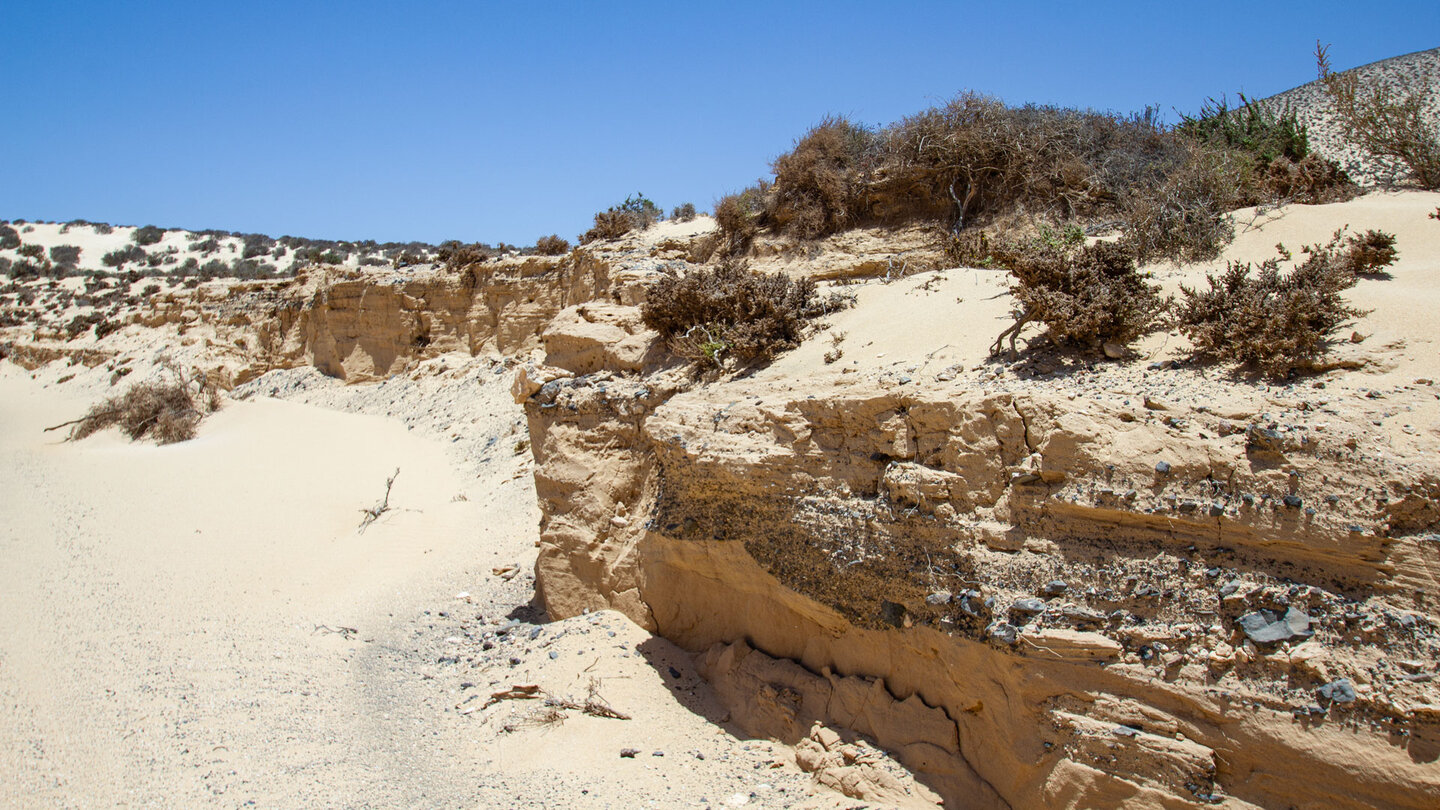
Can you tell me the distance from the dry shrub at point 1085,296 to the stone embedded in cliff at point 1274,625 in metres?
1.95

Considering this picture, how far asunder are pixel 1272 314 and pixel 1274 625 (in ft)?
5.65

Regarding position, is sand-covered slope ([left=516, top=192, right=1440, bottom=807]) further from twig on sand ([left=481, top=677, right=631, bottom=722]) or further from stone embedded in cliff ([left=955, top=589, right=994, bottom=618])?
twig on sand ([left=481, top=677, right=631, bottom=722])

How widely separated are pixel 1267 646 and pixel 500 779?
4473mm

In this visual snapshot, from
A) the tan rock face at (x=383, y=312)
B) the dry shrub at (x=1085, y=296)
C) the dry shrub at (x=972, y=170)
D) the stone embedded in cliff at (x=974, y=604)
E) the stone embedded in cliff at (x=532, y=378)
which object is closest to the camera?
the stone embedded in cliff at (x=974, y=604)

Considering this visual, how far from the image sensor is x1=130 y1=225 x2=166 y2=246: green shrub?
41656mm

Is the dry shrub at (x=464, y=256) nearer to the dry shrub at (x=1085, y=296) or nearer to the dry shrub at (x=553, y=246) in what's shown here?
the dry shrub at (x=553, y=246)

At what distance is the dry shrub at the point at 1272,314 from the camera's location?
414cm

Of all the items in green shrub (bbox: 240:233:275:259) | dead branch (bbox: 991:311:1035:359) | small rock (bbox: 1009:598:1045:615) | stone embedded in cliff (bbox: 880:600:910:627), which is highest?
green shrub (bbox: 240:233:275:259)

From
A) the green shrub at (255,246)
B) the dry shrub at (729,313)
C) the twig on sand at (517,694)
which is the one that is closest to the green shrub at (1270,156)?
the dry shrub at (729,313)

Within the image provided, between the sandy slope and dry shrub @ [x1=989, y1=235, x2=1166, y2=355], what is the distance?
3.27 metres

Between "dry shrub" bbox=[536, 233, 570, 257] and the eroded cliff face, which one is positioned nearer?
the eroded cliff face

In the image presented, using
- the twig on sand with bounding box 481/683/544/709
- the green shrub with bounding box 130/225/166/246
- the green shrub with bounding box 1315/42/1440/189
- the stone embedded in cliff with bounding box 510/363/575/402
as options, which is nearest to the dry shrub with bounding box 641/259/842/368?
the stone embedded in cliff with bounding box 510/363/575/402

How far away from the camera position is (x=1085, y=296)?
5.05 metres

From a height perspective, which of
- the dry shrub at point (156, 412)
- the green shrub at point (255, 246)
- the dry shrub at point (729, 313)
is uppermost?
the green shrub at point (255, 246)
